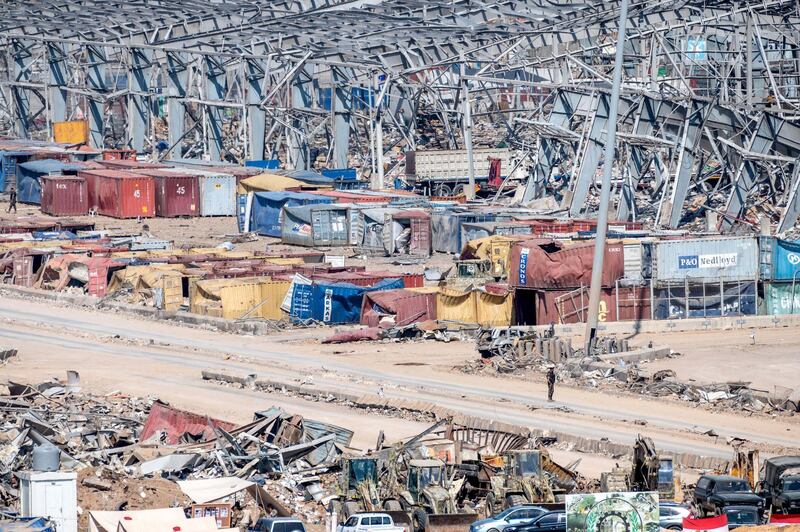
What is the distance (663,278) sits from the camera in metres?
48.3

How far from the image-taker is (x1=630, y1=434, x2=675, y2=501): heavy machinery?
26.5 metres

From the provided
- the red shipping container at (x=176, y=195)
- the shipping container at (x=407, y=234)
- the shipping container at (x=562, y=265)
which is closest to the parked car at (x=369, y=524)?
the shipping container at (x=562, y=265)

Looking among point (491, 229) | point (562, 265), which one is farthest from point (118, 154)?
point (562, 265)

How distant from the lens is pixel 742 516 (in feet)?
80.3

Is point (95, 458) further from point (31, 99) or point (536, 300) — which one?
point (31, 99)

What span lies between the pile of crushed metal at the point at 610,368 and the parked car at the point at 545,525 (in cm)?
1449

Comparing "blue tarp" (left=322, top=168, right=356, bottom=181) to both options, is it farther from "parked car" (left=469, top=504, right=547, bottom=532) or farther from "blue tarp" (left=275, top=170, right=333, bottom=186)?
"parked car" (left=469, top=504, right=547, bottom=532)

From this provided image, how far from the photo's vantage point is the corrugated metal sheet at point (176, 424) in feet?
107

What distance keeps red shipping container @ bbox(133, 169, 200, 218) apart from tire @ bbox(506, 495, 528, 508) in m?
55.2

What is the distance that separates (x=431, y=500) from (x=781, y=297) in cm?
2649

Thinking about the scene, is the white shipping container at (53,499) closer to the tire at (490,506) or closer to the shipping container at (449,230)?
the tire at (490,506)

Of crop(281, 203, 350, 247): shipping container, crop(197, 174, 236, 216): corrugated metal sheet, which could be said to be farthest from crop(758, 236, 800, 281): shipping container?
crop(197, 174, 236, 216): corrugated metal sheet

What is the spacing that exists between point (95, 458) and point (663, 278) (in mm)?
23680

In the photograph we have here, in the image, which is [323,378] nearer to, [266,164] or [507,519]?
[507,519]
